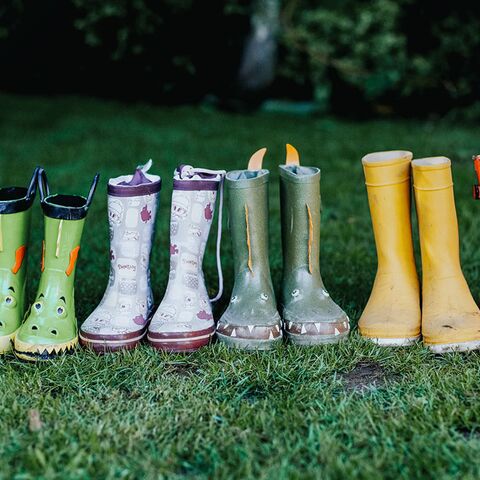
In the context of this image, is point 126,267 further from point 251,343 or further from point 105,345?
point 251,343

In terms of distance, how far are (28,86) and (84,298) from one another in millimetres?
6204

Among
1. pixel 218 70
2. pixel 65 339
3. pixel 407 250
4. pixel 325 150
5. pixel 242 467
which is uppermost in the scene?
pixel 218 70

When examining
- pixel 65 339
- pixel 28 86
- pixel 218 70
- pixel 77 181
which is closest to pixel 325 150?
pixel 77 181

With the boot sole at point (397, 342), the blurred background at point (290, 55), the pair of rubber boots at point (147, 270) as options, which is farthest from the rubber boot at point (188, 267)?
the blurred background at point (290, 55)

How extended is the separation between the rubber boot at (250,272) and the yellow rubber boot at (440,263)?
1.45 feet

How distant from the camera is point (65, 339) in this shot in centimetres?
198

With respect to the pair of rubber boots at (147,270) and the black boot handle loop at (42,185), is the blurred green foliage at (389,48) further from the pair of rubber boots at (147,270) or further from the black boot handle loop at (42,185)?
the black boot handle loop at (42,185)

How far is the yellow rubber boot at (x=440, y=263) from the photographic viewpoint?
2001mm

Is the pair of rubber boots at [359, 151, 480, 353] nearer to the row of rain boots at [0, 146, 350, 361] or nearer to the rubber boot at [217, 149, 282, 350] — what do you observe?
the row of rain boots at [0, 146, 350, 361]

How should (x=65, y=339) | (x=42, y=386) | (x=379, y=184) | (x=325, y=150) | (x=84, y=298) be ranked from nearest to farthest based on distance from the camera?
(x=42, y=386) < (x=65, y=339) < (x=379, y=184) < (x=84, y=298) < (x=325, y=150)

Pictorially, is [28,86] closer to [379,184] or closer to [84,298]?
[84,298]

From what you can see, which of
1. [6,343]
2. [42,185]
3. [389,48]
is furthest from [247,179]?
[389,48]

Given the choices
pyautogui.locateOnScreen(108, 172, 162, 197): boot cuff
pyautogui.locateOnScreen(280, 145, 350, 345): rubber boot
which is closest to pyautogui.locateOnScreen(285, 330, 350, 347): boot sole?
pyautogui.locateOnScreen(280, 145, 350, 345): rubber boot

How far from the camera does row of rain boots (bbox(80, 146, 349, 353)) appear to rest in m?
2.01
